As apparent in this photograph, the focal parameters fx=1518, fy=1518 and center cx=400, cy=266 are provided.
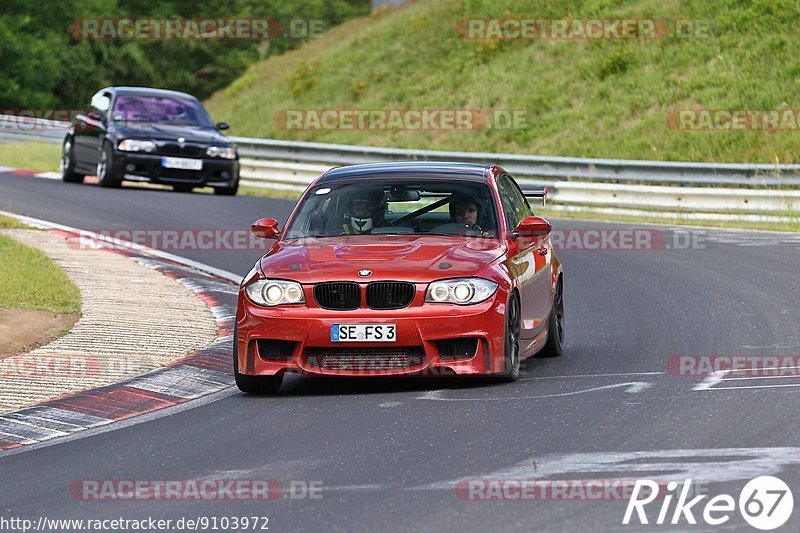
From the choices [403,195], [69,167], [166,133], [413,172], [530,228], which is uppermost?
[413,172]

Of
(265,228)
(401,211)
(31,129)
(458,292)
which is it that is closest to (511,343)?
(458,292)

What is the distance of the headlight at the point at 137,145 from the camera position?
24.5 meters

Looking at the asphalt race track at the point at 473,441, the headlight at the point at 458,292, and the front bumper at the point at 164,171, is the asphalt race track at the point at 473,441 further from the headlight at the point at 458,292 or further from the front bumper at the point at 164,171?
the front bumper at the point at 164,171

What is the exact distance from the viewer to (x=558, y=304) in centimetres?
1124

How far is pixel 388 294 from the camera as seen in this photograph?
9.19 meters

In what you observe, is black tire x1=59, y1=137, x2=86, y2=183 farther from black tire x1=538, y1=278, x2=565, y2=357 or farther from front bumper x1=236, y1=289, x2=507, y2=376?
front bumper x1=236, y1=289, x2=507, y2=376

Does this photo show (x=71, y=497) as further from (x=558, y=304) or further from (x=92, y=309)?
(x=92, y=309)

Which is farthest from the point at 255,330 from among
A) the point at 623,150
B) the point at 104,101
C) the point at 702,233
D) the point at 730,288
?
the point at 623,150

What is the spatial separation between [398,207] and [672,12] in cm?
2834

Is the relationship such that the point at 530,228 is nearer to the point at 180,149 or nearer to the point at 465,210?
the point at 465,210

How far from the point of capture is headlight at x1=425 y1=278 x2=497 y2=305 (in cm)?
916

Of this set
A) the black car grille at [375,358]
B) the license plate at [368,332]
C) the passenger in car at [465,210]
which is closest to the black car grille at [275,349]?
the black car grille at [375,358]

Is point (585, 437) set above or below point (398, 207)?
below

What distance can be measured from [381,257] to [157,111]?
17.1 m
